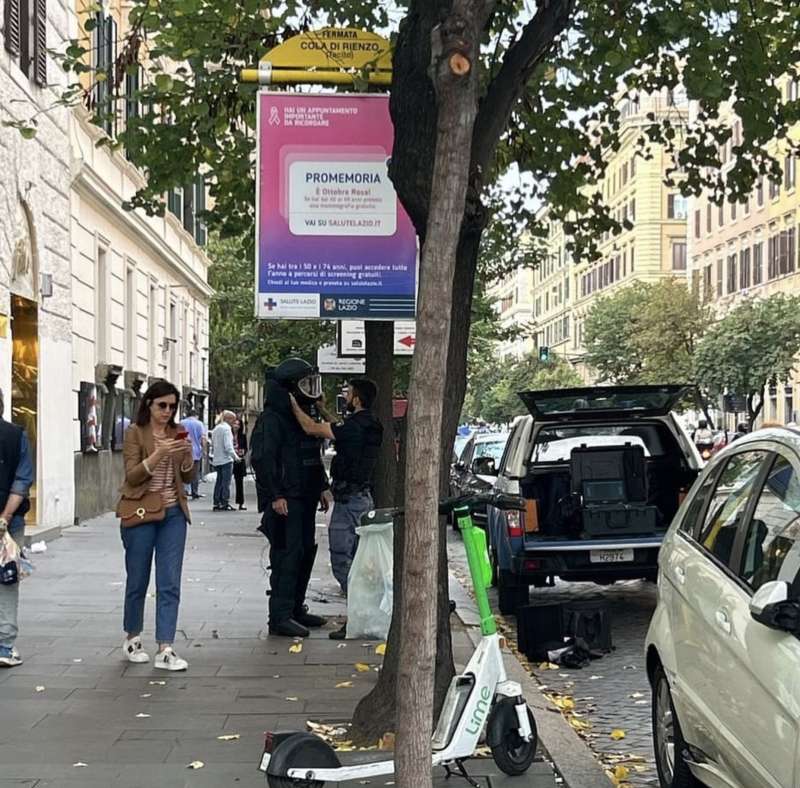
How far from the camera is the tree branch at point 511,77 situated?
6055mm

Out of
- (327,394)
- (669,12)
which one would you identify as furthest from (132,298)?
(669,12)

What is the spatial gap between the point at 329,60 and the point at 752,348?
4752 cm

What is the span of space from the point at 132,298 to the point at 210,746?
18.6m

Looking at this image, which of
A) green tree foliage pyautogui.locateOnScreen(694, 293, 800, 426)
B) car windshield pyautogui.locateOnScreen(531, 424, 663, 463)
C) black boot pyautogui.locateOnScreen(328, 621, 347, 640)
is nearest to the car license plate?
car windshield pyautogui.locateOnScreen(531, 424, 663, 463)

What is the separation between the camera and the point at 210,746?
5977 mm

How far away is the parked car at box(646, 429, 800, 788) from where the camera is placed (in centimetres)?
374

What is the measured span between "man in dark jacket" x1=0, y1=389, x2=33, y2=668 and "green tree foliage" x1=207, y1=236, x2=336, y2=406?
729cm

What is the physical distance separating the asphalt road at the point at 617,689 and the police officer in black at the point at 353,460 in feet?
5.29

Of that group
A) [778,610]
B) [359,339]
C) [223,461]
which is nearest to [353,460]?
[778,610]

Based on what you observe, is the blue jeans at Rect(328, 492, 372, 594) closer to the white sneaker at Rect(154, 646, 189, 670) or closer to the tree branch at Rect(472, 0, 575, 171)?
the white sneaker at Rect(154, 646, 189, 670)

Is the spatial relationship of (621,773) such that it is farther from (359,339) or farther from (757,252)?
(757,252)

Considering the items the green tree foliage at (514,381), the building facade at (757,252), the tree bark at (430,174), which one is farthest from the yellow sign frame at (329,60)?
the green tree foliage at (514,381)

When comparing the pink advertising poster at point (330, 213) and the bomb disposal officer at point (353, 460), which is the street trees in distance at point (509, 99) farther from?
the bomb disposal officer at point (353, 460)

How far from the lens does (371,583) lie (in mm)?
8680
